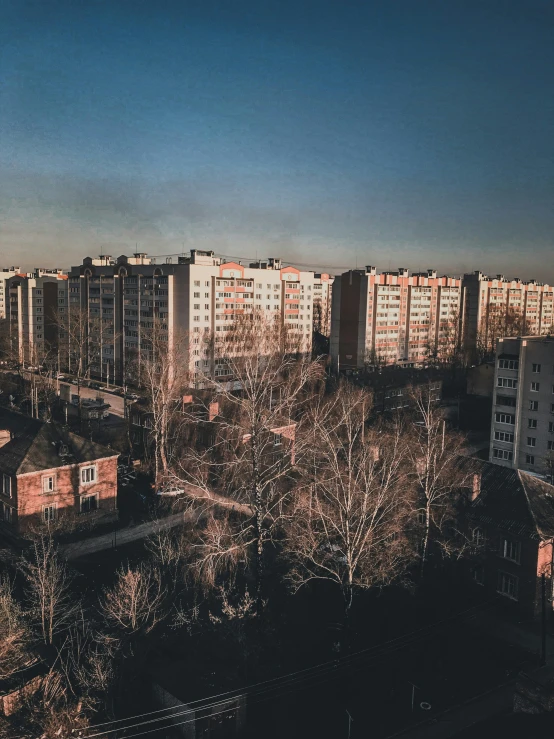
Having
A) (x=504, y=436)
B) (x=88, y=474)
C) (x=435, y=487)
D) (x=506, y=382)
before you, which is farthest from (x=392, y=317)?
(x=88, y=474)

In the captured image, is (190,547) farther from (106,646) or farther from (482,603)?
(482,603)

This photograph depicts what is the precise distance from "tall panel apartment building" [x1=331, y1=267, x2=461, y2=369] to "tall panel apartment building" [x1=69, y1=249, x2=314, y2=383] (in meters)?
4.24

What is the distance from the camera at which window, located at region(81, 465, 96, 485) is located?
20.0 m

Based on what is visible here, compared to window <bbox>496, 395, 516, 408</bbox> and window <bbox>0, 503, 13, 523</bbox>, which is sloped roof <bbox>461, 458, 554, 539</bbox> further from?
window <bbox>0, 503, 13, 523</bbox>

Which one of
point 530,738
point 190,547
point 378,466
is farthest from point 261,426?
point 530,738

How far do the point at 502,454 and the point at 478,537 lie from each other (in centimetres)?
1339

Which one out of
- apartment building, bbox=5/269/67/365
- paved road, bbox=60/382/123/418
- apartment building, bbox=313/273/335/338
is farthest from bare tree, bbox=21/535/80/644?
apartment building, bbox=313/273/335/338

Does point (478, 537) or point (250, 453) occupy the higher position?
point (250, 453)

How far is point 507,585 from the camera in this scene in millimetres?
16375

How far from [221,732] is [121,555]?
7.59m

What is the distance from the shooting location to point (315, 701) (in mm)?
12828

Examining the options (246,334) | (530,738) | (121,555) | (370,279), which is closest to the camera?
(530,738)

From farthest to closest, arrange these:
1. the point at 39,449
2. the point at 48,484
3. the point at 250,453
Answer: the point at 250,453, the point at 39,449, the point at 48,484

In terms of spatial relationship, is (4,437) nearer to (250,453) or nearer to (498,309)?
(250,453)
